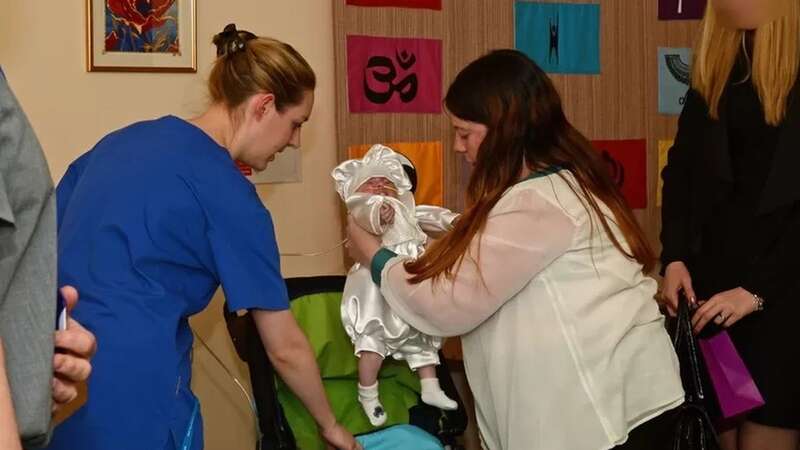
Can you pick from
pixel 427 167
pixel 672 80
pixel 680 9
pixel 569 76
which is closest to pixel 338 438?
pixel 427 167

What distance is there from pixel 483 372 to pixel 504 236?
0.32m

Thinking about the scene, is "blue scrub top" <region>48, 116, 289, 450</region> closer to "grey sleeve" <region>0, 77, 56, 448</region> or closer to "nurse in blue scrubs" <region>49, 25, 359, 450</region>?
"nurse in blue scrubs" <region>49, 25, 359, 450</region>

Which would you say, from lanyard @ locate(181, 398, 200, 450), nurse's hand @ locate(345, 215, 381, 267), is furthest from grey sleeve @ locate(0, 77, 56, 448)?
nurse's hand @ locate(345, 215, 381, 267)

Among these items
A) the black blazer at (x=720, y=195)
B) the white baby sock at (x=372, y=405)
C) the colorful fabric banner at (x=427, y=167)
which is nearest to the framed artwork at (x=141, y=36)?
the colorful fabric banner at (x=427, y=167)

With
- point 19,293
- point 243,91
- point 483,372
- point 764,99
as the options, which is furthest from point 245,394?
point 19,293

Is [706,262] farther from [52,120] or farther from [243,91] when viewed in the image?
[52,120]

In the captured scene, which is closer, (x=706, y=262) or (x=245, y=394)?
(x=706, y=262)

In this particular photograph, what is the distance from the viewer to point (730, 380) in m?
2.34

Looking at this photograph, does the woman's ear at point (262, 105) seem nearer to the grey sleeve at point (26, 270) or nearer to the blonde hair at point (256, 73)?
the blonde hair at point (256, 73)

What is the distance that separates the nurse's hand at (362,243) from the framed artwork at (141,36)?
2.13ft

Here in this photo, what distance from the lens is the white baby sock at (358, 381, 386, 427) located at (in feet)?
7.73

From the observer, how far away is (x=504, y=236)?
1943 mm

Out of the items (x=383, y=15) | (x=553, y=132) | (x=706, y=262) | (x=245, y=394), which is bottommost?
(x=245, y=394)

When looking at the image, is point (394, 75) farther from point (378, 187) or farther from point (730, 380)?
point (730, 380)
